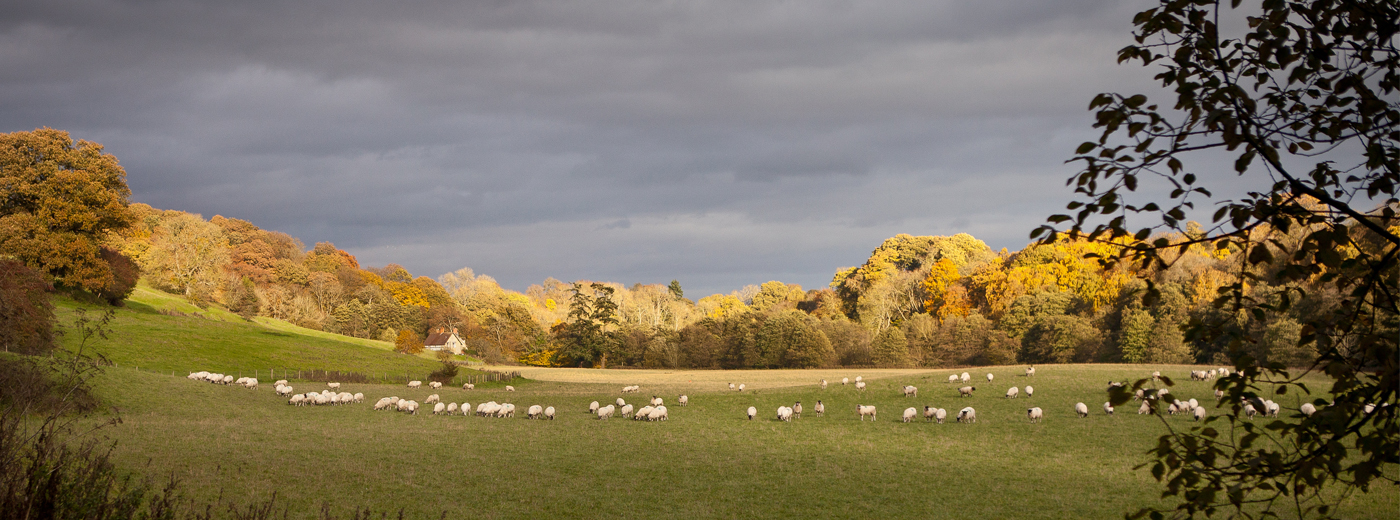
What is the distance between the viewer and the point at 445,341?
96375 mm

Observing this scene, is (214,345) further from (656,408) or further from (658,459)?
(658,459)

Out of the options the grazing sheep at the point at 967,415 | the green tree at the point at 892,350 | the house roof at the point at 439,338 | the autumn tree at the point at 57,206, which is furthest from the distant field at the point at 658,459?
the house roof at the point at 439,338

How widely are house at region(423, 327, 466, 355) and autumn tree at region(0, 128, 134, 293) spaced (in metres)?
43.3

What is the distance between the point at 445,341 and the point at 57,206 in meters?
48.4

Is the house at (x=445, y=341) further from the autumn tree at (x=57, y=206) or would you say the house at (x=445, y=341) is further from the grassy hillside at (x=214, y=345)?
the autumn tree at (x=57, y=206)

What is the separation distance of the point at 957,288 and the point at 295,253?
313 ft

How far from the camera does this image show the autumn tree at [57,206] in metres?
50.3

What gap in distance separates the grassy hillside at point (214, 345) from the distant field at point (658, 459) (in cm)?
1586

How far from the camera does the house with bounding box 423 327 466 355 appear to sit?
95.0 meters

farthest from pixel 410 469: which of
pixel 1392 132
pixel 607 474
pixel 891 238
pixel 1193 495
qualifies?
pixel 891 238

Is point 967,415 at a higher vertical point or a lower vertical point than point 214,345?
lower

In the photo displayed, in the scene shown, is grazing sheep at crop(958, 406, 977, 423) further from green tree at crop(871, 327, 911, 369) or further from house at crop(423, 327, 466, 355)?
house at crop(423, 327, 466, 355)

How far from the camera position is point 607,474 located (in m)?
19.3

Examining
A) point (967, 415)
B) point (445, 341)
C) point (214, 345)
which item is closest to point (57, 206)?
point (214, 345)
